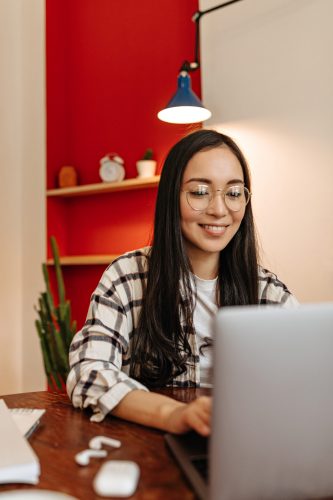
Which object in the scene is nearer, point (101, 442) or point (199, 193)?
point (101, 442)

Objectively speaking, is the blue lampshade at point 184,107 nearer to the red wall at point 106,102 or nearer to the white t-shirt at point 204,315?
the red wall at point 106,102

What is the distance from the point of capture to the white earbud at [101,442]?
2.86ft

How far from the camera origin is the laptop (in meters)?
0.60

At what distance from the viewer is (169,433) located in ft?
3.04

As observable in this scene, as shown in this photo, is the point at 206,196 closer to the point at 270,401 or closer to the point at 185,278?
the point at 185,278

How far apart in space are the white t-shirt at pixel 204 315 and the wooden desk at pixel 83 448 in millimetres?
244

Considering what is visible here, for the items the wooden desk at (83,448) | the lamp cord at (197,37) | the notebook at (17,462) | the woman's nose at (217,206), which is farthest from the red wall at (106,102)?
the notebook at (17,462)

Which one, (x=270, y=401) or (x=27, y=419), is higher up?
(x=270, y=401)

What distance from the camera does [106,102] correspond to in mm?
3389

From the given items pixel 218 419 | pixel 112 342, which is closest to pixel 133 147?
pixel 112 342

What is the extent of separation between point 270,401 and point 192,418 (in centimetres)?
27

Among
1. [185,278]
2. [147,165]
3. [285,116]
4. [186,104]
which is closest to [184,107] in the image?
[186,104]

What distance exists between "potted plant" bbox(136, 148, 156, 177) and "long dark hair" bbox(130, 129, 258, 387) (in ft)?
4.83

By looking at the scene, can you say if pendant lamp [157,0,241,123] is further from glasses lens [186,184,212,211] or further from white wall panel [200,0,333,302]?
glasses lens [186,184,212,211]
